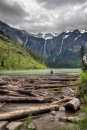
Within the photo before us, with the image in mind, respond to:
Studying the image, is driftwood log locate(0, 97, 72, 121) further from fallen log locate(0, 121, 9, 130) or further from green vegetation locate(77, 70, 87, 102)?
green vegetation locate(77, 70, 87, 102)

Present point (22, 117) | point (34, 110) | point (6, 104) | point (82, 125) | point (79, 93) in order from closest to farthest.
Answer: point (82, 125) → point (22, 117) → point (34, 110) → point (6, 104) → point (79, 93)

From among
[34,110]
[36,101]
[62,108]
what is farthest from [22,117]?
[36,101]

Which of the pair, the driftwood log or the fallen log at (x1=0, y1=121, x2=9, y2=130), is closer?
the fallen log at (x1=0, y1=121, x2=9, y2=130)

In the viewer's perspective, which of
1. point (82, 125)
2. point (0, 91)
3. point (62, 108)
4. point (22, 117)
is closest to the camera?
point (82, 125)

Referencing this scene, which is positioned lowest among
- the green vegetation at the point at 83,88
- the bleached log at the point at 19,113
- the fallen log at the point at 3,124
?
the fallen log at the point at 3,124

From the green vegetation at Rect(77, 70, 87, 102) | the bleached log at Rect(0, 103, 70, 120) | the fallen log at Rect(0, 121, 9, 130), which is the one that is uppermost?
the green vegetation at Rect(77, 70, 87, 102)

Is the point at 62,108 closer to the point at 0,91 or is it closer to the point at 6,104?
the point at 6,104

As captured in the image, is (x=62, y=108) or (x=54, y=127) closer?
(x=54, y=127)

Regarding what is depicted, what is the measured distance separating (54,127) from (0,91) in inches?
568

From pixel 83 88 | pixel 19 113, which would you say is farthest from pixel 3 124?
pixel 83 88

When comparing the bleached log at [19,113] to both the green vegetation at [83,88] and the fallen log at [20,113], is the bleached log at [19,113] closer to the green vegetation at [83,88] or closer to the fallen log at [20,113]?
the fallen log at [20,113]

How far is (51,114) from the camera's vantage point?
16.7 m

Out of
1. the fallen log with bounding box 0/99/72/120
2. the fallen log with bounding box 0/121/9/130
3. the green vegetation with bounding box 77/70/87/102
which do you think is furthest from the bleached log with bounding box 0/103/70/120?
the green vegetation with bounding box 77/70/87/102

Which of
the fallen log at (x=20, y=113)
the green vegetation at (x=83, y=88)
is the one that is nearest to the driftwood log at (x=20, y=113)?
the fallen log at (x=20, y=113)
